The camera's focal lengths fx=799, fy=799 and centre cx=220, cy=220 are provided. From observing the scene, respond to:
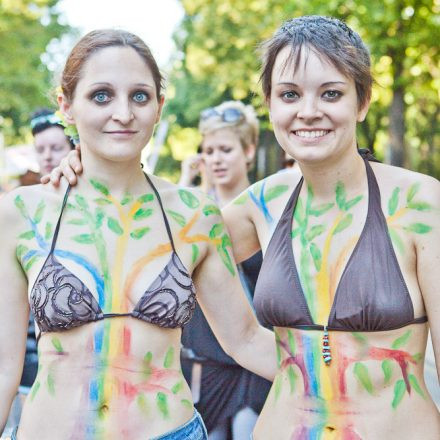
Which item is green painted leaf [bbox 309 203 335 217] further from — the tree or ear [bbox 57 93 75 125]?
the tree

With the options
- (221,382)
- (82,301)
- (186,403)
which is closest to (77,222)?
(82,301)

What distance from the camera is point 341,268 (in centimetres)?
287

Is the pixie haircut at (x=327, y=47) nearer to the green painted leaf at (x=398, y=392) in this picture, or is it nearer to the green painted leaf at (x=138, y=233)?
the green painted leaf at (x=138, y=233)

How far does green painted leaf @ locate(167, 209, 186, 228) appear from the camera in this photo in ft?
10.0

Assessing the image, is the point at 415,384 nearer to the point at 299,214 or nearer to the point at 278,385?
the point at 278,385

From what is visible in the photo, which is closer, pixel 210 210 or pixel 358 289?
pixel 358 289

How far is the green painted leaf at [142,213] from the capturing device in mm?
3039

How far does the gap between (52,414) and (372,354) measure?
1.13 m

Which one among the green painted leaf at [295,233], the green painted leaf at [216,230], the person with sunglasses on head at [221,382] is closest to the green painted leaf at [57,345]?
the green painted leaf at [216,230]

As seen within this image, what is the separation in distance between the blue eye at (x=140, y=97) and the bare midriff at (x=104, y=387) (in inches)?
31.7

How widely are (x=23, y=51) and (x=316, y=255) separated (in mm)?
20872

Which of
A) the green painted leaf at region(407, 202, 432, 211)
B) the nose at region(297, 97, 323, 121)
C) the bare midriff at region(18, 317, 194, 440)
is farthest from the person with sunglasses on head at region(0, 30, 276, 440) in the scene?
the green painted leaf at region(407, 202, 432, 211)

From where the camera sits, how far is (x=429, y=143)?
A: 1115 inches

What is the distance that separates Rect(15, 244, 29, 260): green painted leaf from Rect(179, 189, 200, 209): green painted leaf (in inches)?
25.0
